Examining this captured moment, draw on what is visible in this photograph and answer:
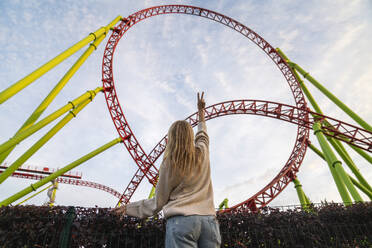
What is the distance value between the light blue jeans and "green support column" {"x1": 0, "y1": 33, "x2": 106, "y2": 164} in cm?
508

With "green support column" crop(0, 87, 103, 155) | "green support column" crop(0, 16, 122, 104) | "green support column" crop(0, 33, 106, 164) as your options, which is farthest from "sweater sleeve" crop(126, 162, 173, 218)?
→ "green support column" crop(0, 33, 106, 164)

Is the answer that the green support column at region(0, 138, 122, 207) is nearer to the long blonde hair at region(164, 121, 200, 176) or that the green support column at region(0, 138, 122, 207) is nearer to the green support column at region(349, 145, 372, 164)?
the long blonde hair at region(164, 121, 200, 176)

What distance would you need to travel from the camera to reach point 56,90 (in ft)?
19.9

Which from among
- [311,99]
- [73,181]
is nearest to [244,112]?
[311,99]

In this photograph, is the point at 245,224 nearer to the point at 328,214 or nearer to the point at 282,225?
the point at 282,225

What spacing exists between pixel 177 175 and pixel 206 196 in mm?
209

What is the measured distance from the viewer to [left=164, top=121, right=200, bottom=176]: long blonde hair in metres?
1.11

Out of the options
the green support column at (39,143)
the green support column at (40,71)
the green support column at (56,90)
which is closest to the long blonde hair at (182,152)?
the green support column at (40,71)

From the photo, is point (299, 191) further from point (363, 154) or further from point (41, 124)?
point (41, 124)

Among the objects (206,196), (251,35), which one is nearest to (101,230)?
(206,196)

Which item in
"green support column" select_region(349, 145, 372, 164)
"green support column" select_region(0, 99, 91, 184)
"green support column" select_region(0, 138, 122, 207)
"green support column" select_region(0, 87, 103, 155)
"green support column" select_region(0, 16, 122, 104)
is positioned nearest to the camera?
"green support column" select_region(0, 16, 122, 104)

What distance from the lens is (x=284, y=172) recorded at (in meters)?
9.79

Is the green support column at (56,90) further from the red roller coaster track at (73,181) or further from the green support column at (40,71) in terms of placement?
the red roller coaster track at (73,181)

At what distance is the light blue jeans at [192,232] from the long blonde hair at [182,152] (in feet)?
0.77
